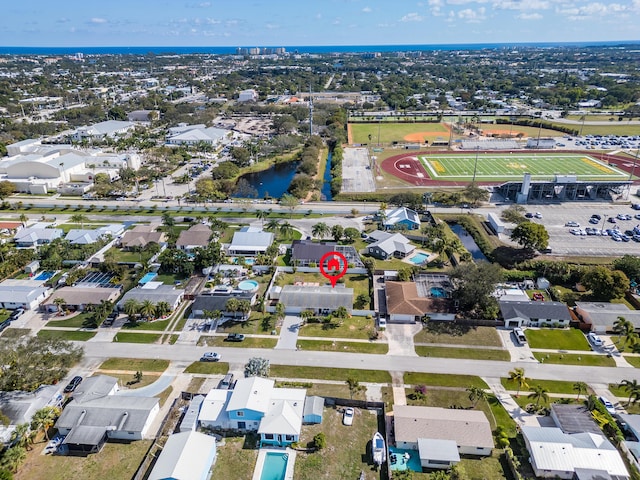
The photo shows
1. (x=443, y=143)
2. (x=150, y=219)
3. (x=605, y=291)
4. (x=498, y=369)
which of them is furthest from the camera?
(x=443, y=143)

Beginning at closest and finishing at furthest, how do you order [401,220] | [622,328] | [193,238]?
[622,328]
[193,238]
[401,220]

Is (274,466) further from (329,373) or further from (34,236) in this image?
(34,236)

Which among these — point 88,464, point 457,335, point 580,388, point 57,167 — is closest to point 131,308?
point 88,464

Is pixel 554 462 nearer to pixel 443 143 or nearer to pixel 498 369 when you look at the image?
pixel 498 369

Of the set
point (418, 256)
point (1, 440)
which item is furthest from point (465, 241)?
point (1, 440)

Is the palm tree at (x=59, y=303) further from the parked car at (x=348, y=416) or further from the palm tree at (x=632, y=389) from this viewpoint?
the palm tree at (x=632, y=389)

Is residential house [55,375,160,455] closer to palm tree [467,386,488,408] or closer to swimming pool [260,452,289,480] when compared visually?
swimming pool [260,452,289,480]

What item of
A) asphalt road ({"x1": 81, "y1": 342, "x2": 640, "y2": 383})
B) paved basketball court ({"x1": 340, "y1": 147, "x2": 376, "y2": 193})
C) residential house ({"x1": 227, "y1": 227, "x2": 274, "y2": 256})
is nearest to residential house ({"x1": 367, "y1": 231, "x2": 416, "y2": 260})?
residential house ({"x1": 227, "y1": 227, "x2": 274, "y2": 256})
